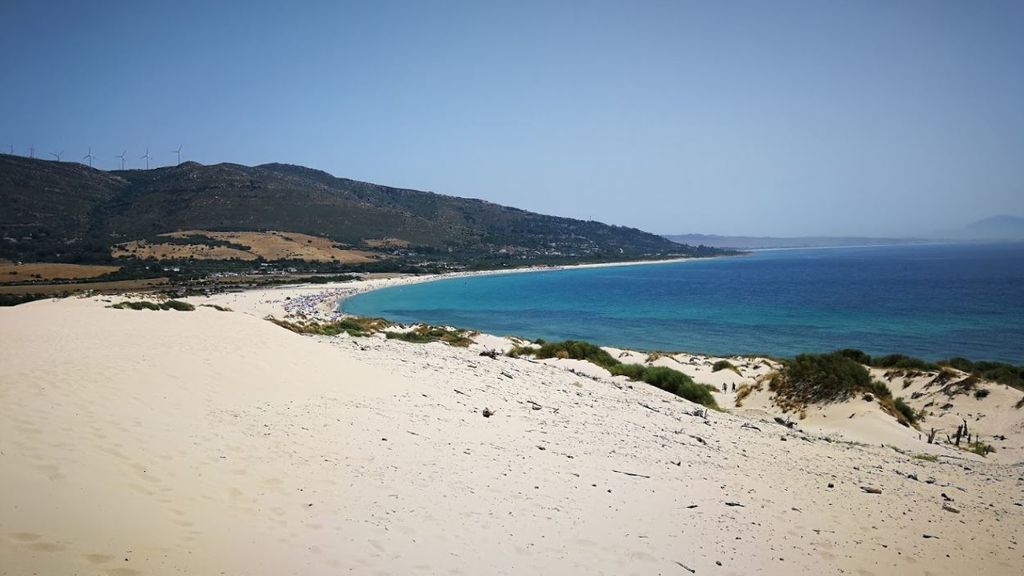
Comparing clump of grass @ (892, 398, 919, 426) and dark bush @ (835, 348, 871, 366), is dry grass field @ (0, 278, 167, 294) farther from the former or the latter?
clump of grass @ (892, 398, 919, 426)

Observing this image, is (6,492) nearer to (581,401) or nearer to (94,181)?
(581,401)

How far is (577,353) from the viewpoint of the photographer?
72.4ft

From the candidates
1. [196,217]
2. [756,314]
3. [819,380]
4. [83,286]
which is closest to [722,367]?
[819,380]

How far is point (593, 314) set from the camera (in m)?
55.2

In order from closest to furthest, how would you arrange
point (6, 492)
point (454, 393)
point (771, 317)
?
point (6, 492) < point (454, 393) < point (771, 317)

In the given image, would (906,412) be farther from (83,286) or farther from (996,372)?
(83,286)

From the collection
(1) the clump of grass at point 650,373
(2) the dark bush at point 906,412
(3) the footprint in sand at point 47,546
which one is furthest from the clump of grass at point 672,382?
(3) the footprint in sand at point 47,546

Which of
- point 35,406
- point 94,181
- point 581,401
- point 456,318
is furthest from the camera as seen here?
point 94,181

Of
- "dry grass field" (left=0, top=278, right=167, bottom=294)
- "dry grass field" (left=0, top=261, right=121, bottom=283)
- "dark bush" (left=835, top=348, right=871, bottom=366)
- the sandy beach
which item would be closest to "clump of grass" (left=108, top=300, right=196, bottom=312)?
the sandy beach

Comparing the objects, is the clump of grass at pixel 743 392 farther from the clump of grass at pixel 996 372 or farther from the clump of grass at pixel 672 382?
the clump of grass at pixel 996 372

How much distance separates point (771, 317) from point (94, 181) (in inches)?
6737

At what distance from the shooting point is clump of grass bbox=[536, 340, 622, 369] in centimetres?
2115

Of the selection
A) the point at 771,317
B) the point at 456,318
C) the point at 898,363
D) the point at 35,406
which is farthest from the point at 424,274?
the point at 35,406

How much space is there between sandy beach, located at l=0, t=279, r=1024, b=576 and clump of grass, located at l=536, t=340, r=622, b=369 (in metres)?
7.52
